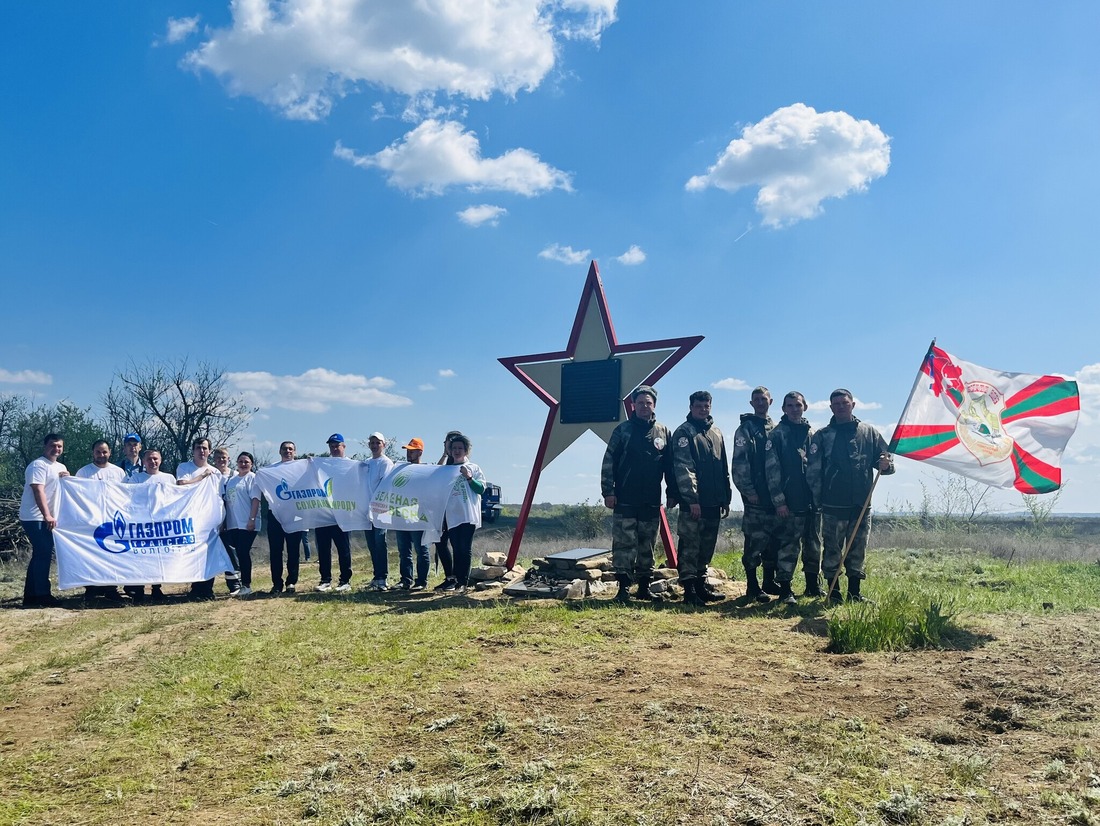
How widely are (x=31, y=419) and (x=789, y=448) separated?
3527 centimetres

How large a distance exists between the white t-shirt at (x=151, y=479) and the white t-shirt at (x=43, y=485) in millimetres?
891

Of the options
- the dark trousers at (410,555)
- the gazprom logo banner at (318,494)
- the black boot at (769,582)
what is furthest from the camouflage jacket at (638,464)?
the gazprom logo banner at (318,494)

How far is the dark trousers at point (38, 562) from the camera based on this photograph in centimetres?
829

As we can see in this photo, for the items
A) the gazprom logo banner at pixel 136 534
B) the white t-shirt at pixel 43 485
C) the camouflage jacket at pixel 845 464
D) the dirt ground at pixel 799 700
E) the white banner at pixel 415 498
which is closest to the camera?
the dirt ground at pixel 799 700

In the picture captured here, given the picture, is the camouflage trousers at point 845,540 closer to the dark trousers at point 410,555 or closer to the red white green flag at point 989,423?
the red white green flag at point 989,423

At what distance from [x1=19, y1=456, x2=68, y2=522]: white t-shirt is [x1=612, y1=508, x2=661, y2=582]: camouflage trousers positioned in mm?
6683

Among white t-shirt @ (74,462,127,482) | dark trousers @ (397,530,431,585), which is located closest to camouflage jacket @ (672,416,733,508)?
dark trousers @ (397,530,431,585)


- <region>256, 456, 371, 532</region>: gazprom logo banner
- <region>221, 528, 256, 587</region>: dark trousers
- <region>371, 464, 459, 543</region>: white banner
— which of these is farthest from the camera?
<region>256, 456, 371, 532</region>: gazprom logo banner

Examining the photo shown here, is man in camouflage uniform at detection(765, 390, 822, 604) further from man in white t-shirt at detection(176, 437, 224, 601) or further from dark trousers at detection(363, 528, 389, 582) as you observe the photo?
man in white t-shirt at detection(176, 437, 224, 601)

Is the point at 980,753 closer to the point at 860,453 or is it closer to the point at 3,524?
the point at 860,453

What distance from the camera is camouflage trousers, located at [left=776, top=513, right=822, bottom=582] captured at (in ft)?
24.0

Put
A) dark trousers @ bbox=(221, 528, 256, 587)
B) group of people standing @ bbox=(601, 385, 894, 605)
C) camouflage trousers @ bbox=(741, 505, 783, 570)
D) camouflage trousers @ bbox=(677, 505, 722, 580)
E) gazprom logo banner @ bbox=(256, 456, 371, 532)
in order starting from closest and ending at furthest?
1. group of people standing @ bbox=(601, 385, 894, 605)
2. camouflage trousers @ bbox=(677, 505, 722, 580)
3. camouflage trousers @ bbox=(741, 505, 783, 570)
4. dark trousers @ bbox=(221, 528, 256, 587)
5. gazprom logo banner @ bbox=(256, 456, 371, 532)

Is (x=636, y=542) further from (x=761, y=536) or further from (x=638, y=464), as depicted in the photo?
(x=761, y=536)

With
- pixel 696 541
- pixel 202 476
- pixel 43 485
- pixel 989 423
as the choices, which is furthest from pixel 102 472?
pixel 989 423
